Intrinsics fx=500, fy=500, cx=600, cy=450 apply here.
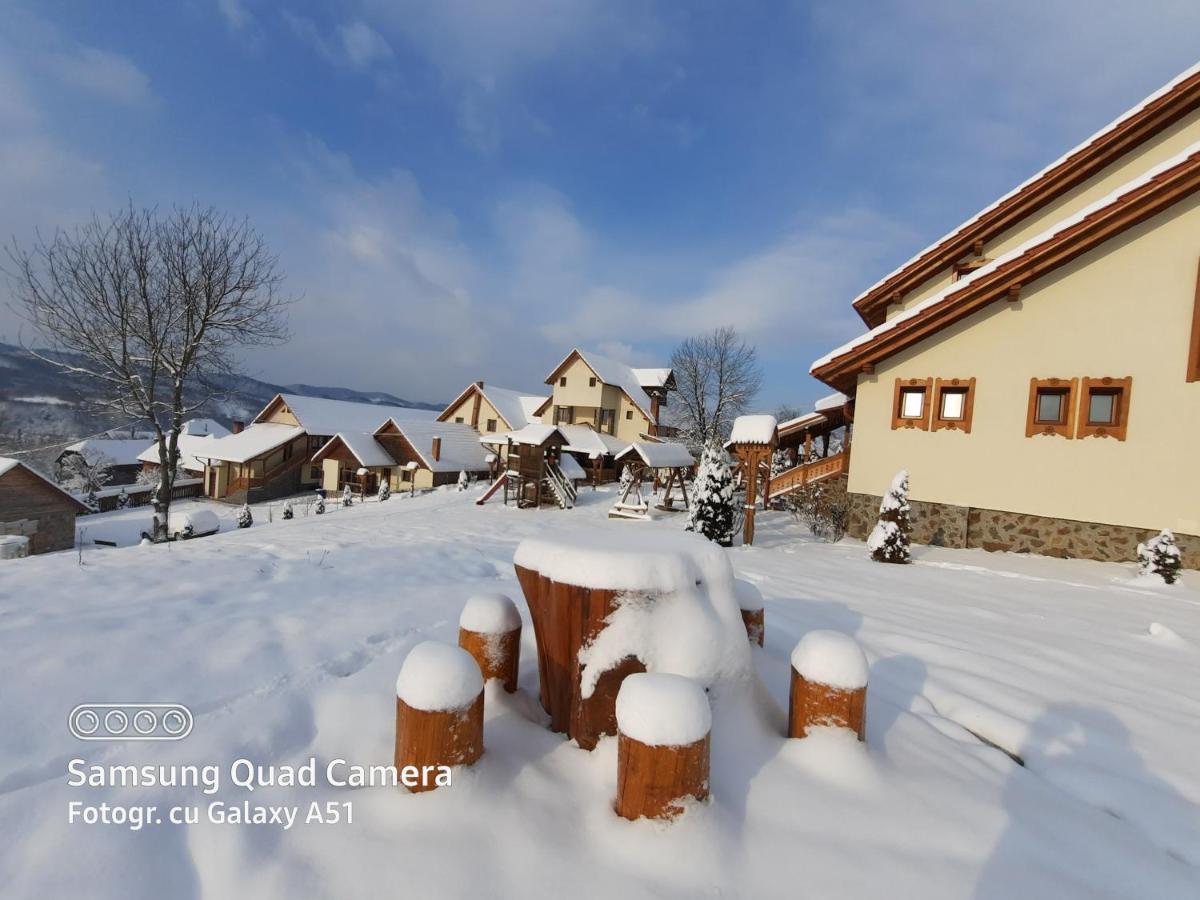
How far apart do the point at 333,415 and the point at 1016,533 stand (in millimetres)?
38310

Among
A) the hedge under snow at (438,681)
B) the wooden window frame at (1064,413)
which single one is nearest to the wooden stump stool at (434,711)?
the hedge under snow at (438,681)

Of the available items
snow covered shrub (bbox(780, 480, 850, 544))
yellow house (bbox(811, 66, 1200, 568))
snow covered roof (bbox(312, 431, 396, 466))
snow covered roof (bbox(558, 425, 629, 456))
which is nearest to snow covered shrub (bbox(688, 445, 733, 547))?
snow covered shrub (bbox(780, 480, 850, 544))

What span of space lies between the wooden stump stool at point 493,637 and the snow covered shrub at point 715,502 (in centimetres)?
818

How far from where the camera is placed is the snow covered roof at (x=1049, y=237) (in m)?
8.33

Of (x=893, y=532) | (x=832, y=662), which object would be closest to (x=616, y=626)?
(x=832, y=662)

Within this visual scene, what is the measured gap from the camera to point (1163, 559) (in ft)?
23.8

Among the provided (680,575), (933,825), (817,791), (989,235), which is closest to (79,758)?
(680,575)

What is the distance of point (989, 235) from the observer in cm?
1233

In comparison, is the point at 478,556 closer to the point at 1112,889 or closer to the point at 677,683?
the point at 677,683

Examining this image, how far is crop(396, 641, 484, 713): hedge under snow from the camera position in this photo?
1.79 m

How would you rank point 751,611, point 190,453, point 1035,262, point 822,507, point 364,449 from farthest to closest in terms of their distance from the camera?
1. point 190,453
2. point 364,449
3. point 822,507
4. point 1035,262
5. point 751,611

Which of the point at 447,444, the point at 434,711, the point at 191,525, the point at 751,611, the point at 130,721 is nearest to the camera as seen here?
the point at 434,711

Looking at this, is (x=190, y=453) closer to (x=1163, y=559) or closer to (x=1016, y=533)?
(x=1016, y=533)

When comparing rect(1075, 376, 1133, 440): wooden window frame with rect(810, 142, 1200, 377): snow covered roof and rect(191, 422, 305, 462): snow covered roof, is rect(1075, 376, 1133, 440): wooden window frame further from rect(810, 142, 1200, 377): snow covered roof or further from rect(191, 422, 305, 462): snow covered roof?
rect(191, 422, 305, 462): snow covered roof
